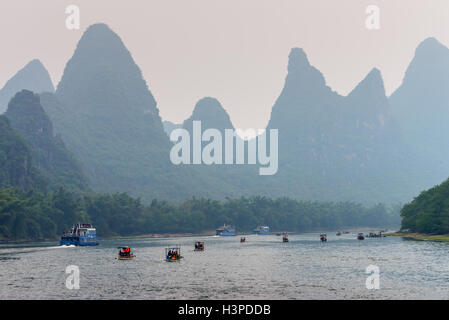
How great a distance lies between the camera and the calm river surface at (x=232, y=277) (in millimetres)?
59719

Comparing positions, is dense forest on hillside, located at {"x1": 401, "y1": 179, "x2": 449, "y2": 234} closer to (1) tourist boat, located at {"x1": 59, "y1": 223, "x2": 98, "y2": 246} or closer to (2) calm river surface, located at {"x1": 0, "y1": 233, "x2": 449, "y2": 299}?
(2) calm river surface, located at {"x1": 0, "y1": 233, "x2": 449, "y2": 299}

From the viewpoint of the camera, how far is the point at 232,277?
250 feet

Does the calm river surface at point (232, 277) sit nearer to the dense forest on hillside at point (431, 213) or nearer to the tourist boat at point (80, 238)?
the dense forest on hillside at point (431, 213)

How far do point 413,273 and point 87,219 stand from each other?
141927 millimetres

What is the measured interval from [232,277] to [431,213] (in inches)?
3649

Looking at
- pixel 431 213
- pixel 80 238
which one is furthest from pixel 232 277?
pixel 431 213

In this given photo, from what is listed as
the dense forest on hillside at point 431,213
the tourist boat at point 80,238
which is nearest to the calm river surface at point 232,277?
the dense forest on hillside at point 431,213

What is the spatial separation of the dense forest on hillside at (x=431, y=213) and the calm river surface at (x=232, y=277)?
37.4m

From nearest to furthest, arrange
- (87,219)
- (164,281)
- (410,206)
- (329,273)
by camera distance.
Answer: (164,281) → (329,273) → (410,206) → (87,219)

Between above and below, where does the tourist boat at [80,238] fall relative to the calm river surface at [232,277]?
above
